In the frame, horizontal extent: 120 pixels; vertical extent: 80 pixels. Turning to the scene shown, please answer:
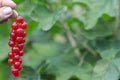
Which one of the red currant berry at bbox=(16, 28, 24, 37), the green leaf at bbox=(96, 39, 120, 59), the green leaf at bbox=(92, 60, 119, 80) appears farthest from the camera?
the green leaf at bbox=(96, 39, 120, 59)

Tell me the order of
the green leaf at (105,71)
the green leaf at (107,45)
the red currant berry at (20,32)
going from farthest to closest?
the green leaf at (107,45) < the green leaf at (105,71) < the red currant berry at (20,32)

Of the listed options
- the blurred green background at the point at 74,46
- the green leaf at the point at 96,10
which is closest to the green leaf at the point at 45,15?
the blurred green background at the point at 74,46

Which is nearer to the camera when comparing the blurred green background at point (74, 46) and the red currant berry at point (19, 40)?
the red currant berry at point (19, 40)

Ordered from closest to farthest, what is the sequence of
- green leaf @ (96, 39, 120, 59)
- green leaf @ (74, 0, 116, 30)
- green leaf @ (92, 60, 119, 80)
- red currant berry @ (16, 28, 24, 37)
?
red currant berry @ (16, 28, 24, 37) < green leaf @ (92, 60, 119, 80) < green leaf @ (74, 0, 116, 30) < green leaf @ (96, 39, 120, 59)

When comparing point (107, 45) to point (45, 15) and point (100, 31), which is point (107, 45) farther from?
point (45, 15)

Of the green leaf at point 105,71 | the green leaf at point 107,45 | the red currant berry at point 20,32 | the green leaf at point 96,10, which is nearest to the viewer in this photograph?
the red currant berry at point 20,32

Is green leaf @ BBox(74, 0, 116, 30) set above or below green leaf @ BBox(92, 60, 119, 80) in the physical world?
above

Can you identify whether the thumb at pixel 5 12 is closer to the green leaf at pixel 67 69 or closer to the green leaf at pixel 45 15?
the green leaf at pixel 45 15

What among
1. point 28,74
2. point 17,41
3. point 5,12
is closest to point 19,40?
point 17,41

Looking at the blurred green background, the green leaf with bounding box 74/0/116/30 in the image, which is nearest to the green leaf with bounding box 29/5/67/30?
the blurred green background

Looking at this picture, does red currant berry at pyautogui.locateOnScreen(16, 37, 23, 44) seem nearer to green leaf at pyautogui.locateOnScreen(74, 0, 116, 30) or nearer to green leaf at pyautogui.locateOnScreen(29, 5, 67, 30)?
green leaf at pyautogui.locateOnScreen(29, 5, 67, 30)
